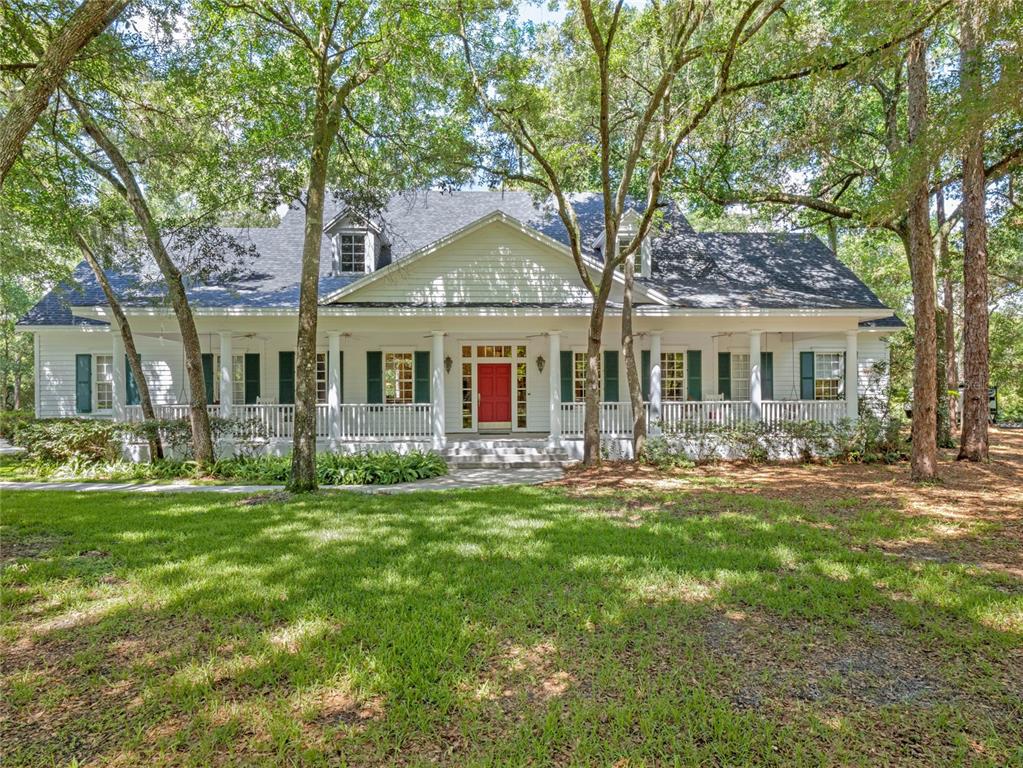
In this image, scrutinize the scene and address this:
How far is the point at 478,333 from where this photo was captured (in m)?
12.8

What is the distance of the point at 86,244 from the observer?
10164mm

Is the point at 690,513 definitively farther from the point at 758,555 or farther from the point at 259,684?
the point at 259,684

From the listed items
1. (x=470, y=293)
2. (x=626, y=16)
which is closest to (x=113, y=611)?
(x=470, y=293)

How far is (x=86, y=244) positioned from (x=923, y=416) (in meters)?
15.6

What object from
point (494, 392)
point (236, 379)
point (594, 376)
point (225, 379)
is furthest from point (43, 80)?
point (236, 379)

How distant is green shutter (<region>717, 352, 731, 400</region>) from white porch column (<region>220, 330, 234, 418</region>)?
12.4 meters

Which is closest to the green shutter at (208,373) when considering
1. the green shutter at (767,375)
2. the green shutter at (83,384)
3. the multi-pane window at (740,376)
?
the green shutter at (83,384)

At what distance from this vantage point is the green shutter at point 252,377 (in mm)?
13594

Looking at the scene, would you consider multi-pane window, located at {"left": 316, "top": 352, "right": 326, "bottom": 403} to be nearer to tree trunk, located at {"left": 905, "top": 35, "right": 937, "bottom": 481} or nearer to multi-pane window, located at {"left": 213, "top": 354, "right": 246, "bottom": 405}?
multi-pane window, located at {"left": 213, "top": 354, "right": 246, "bottom": 405}

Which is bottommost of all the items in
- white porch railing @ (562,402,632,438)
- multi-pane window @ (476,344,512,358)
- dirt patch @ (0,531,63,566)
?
dirt patch @ (0,531,63,566)

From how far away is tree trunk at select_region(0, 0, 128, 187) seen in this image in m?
4.01

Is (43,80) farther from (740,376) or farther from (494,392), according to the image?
(740,376)

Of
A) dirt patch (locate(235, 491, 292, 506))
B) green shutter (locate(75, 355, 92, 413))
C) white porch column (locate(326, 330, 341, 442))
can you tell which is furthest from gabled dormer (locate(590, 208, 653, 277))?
green shutter (locate(75, 355, 92, 413))

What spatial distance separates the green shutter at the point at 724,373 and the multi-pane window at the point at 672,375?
1.06 metres
